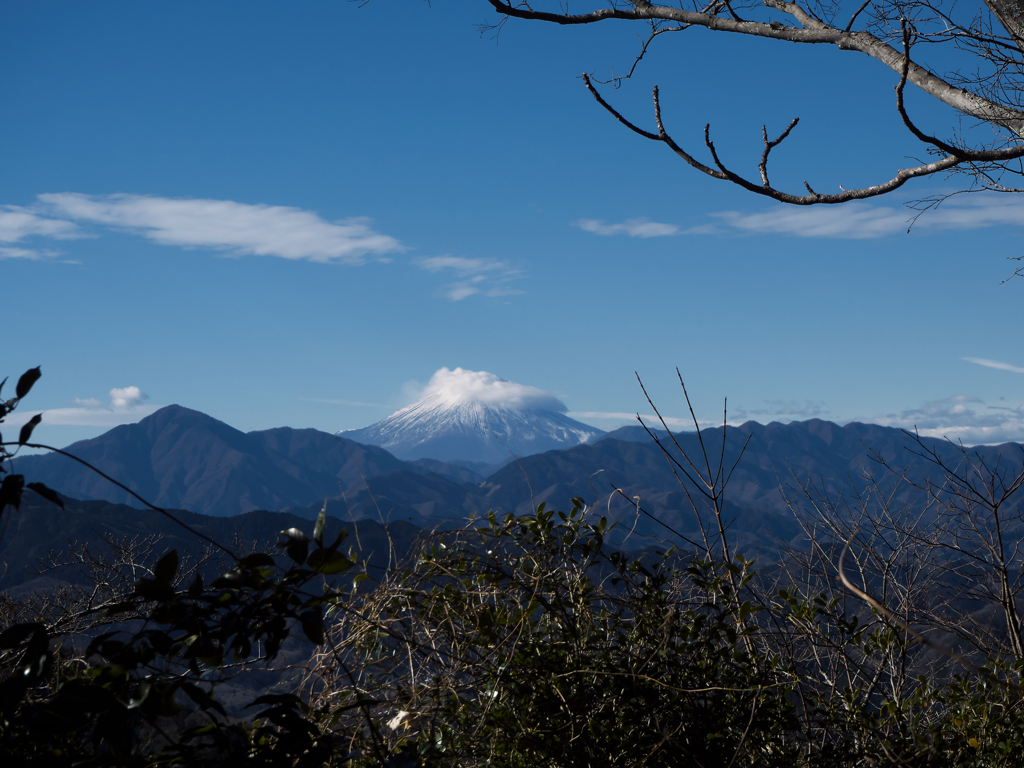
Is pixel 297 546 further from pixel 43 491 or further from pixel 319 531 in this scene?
pixel 43 491

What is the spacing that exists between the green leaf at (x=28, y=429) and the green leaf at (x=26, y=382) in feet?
0.24

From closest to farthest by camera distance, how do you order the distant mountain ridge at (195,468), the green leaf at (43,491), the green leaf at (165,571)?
the green leaf at (43,491), the green leaf at (165,571), the distant mountain ridge at (195,468)

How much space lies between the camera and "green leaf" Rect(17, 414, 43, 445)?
1.38 metres

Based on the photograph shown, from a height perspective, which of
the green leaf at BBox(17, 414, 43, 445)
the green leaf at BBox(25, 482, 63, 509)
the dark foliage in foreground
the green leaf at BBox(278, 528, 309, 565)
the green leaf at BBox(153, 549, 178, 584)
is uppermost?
the green leaf at BBox(17, 414, 43, 445)

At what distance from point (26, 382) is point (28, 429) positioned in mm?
137

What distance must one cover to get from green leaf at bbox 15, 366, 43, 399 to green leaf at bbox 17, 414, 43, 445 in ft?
0.24

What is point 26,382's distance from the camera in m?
1.50

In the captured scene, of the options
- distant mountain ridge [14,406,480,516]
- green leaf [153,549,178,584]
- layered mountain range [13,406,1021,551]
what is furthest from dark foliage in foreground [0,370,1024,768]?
distant mountain ridge [14,406,480,516]

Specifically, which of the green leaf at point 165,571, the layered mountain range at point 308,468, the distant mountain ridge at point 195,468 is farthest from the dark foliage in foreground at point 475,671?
the distant mountain ridge at point 195,468

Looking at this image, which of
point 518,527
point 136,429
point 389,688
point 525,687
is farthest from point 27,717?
point 136,429

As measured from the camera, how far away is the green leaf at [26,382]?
1485 millimetres

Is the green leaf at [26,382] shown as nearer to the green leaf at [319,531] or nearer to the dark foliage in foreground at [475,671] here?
the dark foliage in foreground at [475,671]

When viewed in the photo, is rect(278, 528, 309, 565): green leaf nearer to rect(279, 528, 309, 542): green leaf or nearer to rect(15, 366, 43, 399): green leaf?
rect(279, 528, 309, 542): green leaf

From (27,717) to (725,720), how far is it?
1834mm
